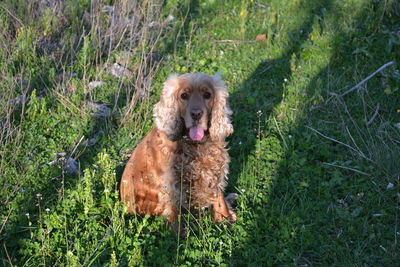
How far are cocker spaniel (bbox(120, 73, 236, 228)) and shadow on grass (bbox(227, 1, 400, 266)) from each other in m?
0.38

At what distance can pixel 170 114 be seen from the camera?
372 cm

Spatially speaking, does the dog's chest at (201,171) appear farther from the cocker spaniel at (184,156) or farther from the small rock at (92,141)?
the small rock at (92,141)

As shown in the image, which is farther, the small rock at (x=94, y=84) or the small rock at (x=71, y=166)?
the small rock at (x=94, y=84)

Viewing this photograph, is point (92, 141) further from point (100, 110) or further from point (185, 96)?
point (185, 96)

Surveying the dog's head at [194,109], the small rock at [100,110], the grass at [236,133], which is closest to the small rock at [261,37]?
the grass at [236,133]

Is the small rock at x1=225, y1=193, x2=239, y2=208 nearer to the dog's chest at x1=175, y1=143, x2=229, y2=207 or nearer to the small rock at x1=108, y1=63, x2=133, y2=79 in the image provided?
the dog's chest at x1=175, y1=143, x2=229, y2=207

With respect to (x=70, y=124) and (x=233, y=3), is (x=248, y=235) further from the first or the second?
(x=233, y=3)

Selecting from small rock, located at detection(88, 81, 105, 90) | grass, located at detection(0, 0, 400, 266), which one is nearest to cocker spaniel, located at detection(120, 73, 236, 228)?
grass, located at detection(0, 0, 400, 266)

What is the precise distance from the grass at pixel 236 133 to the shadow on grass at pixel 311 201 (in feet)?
0.04

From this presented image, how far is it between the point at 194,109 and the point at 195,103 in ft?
0.18

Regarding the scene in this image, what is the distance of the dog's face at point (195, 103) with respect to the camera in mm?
3602

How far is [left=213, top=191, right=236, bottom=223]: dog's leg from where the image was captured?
3.76m

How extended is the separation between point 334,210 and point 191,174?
1177 mm

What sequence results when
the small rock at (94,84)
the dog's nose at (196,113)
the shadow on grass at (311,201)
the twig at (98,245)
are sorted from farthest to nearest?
the small rock at (94,84), the dog's nose at (196,113), the shadow on grass at (311,201), the twig at (98,245)
